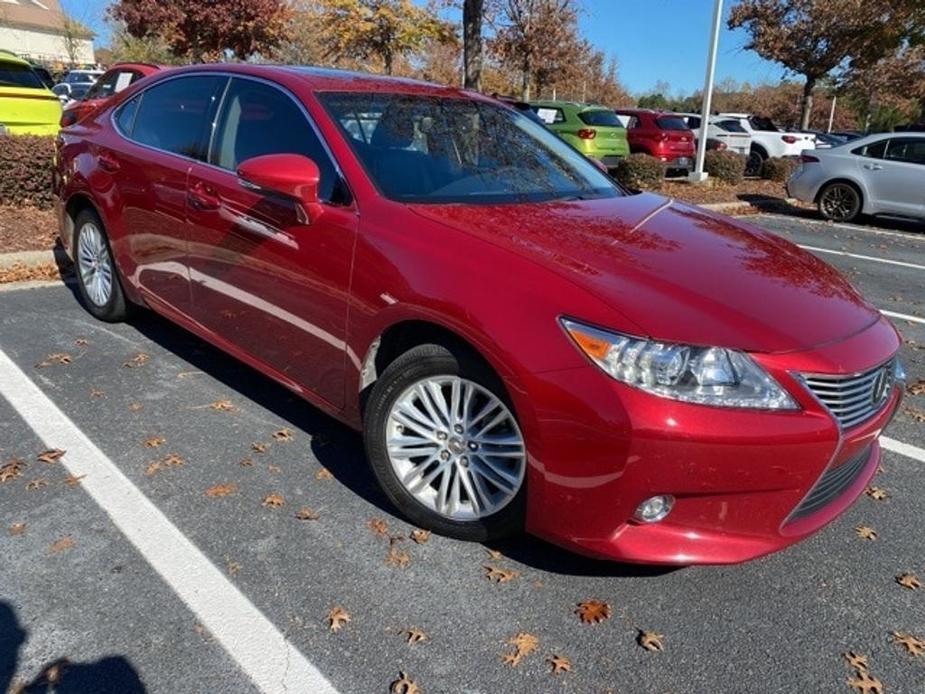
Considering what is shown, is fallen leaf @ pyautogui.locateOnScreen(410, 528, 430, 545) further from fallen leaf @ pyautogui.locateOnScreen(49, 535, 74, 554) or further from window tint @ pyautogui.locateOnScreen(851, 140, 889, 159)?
window tint @ pyautogui.locateOnScreen(851, 140, 889, 159)

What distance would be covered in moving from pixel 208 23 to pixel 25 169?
17.2 metres

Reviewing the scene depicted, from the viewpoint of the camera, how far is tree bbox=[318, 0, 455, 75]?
1847 cm

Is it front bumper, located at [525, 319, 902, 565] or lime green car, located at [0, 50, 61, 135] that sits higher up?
lime green car, located at [0, 50, 61, 135]

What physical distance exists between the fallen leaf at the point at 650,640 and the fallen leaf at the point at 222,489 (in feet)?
5.63

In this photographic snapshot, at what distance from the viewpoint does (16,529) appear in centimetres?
281

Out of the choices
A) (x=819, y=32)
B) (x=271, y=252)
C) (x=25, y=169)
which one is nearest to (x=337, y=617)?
(x=271, y=252)

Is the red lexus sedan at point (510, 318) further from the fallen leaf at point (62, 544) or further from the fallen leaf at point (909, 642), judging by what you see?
the fallen leaf at point (62, 544)

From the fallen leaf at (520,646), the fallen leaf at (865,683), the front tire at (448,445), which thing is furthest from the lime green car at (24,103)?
the fallen leaf at (865,683)

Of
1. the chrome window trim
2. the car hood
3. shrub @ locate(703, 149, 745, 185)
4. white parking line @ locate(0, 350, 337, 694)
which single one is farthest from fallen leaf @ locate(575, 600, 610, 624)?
shrub @ locate(703, 149, 745, 185)

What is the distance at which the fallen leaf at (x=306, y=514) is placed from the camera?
9.75 feet

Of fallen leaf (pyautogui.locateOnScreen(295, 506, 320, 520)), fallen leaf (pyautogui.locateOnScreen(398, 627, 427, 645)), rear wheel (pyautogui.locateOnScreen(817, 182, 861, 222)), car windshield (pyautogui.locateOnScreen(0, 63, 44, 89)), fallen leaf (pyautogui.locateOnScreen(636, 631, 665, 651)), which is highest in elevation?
car windshield (pyautogui.locateOnScreen(0, 63, 44, 89))

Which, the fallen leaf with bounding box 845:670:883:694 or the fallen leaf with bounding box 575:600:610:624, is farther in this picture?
the fallen leaf with bounding box 575:600:610:624

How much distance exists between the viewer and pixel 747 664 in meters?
Answer: 2.31

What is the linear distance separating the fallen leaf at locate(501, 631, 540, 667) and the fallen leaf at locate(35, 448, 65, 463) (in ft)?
7.25
